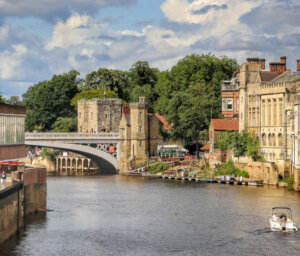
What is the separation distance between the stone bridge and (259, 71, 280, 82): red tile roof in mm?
26084

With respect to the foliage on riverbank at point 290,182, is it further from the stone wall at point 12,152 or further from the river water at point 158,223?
the stone wall at point 12,152

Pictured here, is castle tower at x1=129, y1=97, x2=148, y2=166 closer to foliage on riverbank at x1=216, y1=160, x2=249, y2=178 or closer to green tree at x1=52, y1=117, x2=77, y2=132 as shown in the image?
foliage on riverbank at x1=216, y1=160, x2=249, y2=178

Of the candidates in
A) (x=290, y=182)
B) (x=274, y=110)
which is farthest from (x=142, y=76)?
(x=290, y=182)

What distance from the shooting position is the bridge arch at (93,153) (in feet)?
358

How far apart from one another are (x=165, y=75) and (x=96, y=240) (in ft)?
275

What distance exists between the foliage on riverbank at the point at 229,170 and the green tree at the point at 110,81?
55756 millimetres

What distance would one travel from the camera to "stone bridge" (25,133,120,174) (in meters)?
109

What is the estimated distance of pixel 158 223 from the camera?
6341cm

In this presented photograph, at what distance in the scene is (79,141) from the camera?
111 metres

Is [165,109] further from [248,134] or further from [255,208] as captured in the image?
[255,208]

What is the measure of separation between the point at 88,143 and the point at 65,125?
30064 millimetres

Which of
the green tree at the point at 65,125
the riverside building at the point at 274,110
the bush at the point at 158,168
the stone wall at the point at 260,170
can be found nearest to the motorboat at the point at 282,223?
the riverside building at the point at 274,110

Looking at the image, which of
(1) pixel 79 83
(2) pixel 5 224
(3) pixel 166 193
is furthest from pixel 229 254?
(1) pixel 79 83

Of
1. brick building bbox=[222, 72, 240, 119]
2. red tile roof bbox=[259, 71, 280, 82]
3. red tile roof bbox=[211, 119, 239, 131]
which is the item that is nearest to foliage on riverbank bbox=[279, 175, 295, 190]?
red tile roof bbox=[259, 71, 280, 82]
